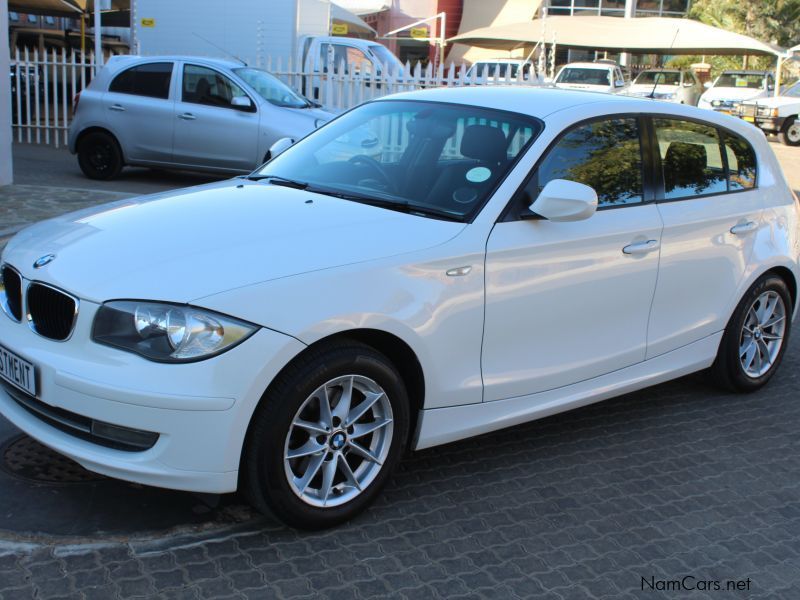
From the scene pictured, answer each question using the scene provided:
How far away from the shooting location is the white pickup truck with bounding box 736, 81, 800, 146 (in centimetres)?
2558

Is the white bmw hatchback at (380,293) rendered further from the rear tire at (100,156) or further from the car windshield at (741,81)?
the car windshield at (741,81)

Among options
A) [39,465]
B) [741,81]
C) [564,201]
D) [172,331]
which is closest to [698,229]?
[564,201]

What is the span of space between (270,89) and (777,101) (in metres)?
18.2

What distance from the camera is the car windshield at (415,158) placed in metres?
4.18

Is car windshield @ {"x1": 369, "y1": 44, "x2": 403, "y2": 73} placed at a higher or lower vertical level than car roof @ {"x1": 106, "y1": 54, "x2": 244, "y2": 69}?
higher

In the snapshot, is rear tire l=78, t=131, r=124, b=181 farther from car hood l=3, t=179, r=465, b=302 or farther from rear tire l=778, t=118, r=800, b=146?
rear tire l=778, t=118, r=800, b=146

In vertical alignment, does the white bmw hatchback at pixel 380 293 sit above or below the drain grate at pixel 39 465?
above

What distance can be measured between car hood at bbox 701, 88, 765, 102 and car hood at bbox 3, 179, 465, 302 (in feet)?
89.6

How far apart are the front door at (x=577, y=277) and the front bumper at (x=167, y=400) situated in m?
1.08

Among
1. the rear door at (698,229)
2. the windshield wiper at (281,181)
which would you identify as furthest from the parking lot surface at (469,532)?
the windshield wiper at (281,181)

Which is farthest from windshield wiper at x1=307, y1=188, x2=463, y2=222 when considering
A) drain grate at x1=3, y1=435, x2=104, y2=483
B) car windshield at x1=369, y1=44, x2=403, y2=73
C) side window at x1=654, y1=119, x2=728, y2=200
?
car windshield at x1=369, y1=44, x2=403, y2=73

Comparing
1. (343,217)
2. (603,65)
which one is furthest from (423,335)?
(603,65)

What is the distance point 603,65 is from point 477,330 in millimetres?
27173

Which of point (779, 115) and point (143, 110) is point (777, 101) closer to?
point (779, 115)
